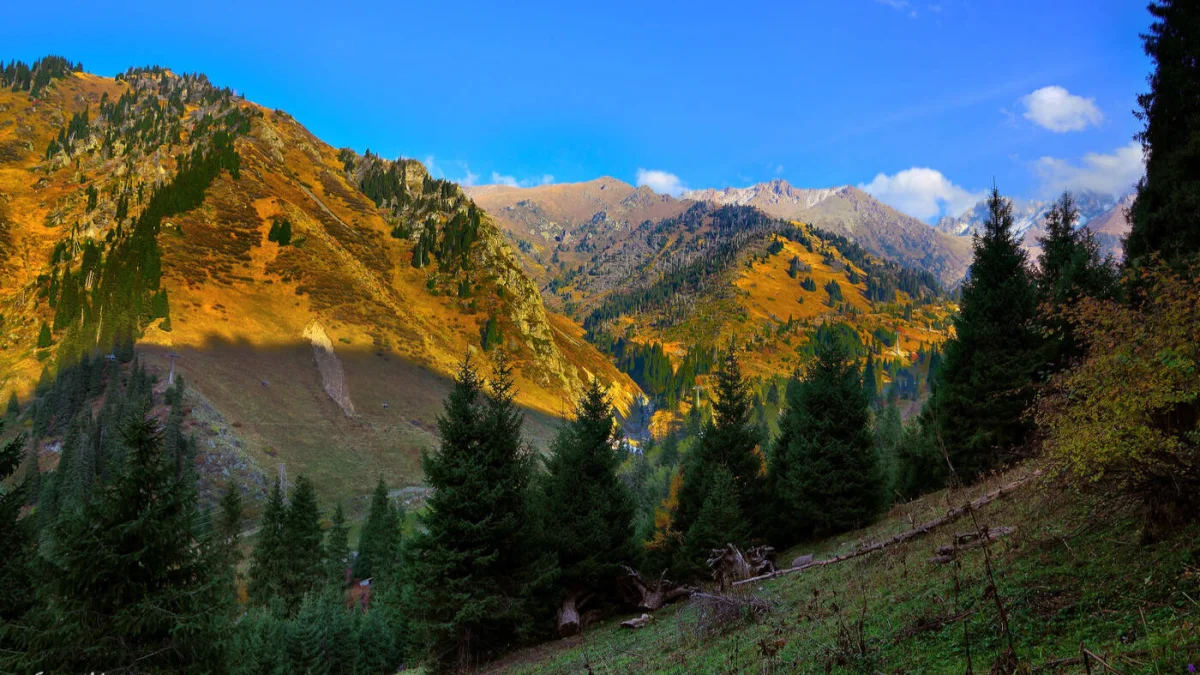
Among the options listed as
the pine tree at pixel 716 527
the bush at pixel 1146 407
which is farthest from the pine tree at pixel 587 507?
the bush at pixel 1146 407

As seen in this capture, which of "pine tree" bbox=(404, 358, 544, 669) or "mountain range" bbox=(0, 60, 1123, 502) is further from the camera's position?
"mountain range" bbox=(0, 60, 1123, 502)

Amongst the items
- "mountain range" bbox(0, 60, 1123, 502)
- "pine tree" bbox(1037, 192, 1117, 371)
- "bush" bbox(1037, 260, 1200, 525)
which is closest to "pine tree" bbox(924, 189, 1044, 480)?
"pine tree" bbox(1037, 192, 1117, 371)

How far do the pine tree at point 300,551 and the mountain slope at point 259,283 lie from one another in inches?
1474

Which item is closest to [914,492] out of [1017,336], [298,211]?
[1017,336]

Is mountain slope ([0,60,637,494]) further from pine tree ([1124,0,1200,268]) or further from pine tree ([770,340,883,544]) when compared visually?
pine tree ([1124,0,1200,268])

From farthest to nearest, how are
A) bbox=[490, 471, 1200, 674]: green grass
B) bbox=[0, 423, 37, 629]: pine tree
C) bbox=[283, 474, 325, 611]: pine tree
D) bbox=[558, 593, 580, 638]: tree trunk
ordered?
bbox=[283, 474, 325, 611]: pine tree → bbox=[558, 593, 580, 638]: tree trunk → bbox=[0, 423, 37, 629]: pine tree → bbox=[490, 471, 1200, 674]: green grass

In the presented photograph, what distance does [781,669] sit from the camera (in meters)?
9.37

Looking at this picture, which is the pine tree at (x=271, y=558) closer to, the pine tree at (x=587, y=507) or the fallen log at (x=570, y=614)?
the pine tree at (x=587, y=507)

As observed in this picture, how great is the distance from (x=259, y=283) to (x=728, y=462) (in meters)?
132

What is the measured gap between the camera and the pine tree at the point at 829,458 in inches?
1065

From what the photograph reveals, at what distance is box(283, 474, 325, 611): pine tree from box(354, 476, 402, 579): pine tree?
5154mm

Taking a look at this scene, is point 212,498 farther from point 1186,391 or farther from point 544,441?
point 1186,391

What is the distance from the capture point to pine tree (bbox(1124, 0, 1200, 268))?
61.9 ft

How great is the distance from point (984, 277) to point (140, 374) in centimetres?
10506
